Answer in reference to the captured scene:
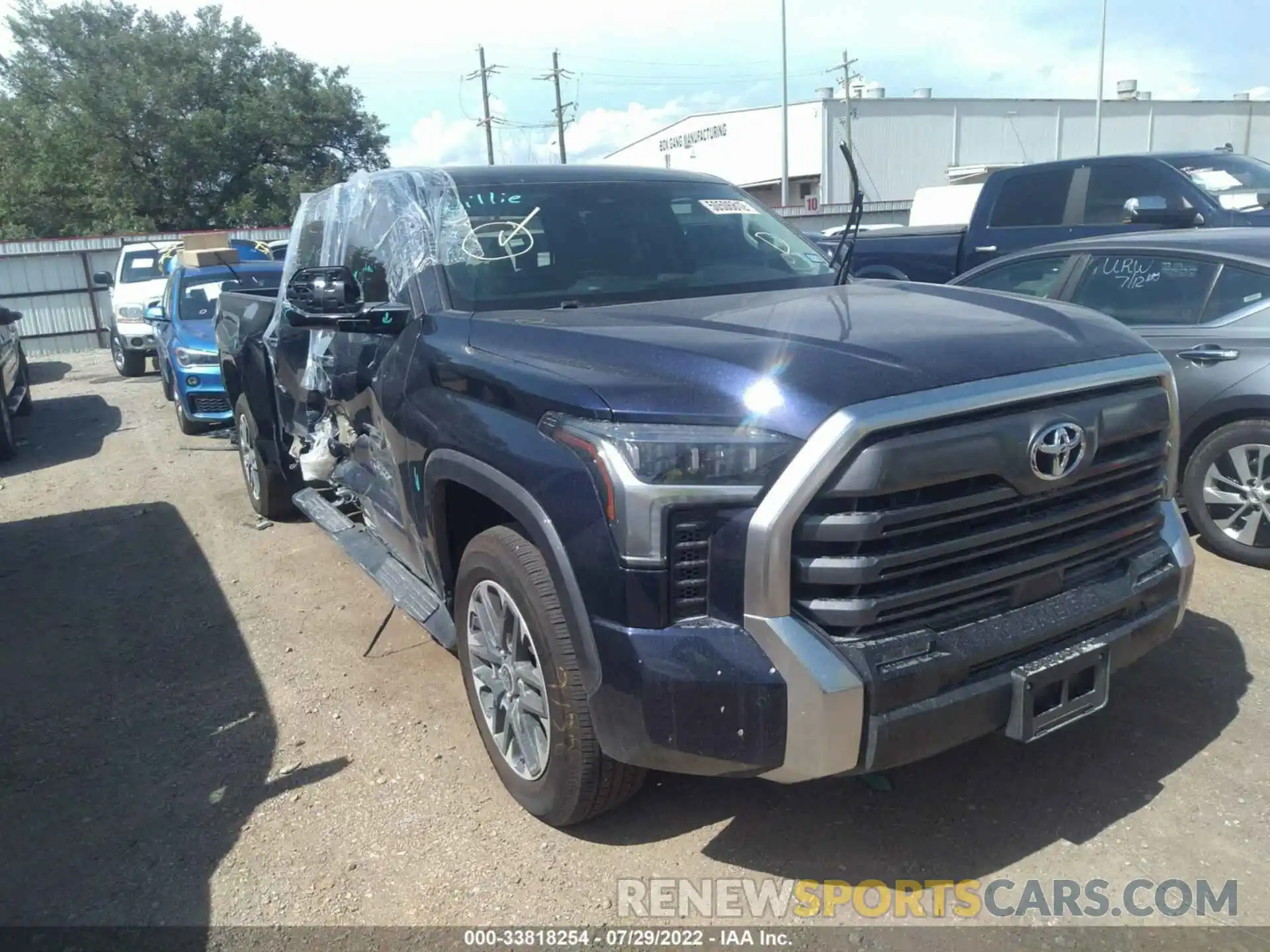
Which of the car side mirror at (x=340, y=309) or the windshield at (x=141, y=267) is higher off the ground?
the car side mirror at (x=340, y=309)

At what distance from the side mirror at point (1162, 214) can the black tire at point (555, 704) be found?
6.71 meters

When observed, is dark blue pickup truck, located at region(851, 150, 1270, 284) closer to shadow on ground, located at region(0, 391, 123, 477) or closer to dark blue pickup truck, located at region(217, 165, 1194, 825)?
dark blue pickup truck, located at region(217, 165, 1194, 825)

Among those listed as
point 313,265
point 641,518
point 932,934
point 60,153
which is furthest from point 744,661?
point 60,153

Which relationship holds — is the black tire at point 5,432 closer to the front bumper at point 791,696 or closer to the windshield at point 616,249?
the windshield at point 616,249

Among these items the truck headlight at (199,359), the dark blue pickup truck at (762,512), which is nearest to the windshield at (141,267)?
the truck headlight at (199,359)

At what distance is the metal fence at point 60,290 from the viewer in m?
20.6

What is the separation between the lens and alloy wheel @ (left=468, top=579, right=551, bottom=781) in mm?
3051

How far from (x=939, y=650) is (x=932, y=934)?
0.78 meters

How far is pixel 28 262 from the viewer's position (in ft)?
67.7

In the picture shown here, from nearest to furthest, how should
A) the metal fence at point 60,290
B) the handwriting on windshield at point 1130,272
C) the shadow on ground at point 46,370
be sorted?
1. the handwriting on windshield at point 1130,272
2. the shadow on ground at point 46,370
3. the metal fence at point 60,290

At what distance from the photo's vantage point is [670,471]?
8.00 feet

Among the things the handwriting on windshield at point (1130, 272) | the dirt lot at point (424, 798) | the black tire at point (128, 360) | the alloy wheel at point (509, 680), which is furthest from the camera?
the black tire at point (128, 360)

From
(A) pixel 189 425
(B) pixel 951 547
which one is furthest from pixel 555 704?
(A) pixel 189 425

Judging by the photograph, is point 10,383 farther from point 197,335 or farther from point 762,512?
point 762,512
